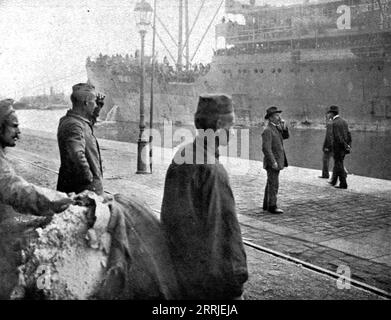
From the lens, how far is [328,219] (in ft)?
23.8

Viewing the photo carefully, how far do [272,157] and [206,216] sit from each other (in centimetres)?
520

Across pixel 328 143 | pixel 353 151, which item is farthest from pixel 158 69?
pixel 328 143

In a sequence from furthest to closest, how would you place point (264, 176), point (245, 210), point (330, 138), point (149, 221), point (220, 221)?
point (264, 176) < point (330, 138) < point (245, 210) < point (149, 221) < point (220, 221)

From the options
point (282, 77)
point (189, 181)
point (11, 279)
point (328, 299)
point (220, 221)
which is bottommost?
point (328, 299)

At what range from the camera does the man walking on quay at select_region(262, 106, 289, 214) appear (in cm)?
777

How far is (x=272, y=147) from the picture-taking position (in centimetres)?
793

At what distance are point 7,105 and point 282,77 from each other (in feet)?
136

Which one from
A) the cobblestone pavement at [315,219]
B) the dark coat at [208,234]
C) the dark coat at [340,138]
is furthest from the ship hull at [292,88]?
the dark coat at [208,234]

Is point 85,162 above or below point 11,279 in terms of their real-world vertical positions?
above

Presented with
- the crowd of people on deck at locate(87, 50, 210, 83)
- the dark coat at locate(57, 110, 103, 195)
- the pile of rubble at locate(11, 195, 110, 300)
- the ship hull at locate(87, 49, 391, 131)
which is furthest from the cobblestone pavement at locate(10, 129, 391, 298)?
the crowd of people on deck at locate(87, 50, 210, 83)

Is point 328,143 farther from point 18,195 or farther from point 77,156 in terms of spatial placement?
point 18,195

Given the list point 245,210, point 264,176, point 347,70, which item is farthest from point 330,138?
point 347,70

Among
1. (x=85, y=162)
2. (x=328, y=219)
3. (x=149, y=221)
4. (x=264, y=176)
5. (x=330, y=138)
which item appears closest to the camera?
(x=149, y=221)

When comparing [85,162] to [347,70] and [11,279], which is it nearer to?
[11,279]
